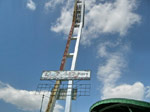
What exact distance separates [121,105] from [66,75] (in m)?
12.1

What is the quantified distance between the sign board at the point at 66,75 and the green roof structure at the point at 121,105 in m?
7.55

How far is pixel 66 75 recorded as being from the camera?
87.6 feet

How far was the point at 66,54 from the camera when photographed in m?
37.7

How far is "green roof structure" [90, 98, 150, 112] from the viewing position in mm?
Answer: 14661

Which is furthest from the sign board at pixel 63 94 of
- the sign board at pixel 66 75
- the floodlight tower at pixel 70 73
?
the sign board at pixel 66 75

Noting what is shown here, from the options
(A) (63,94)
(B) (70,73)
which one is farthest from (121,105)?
(A) (63,94)

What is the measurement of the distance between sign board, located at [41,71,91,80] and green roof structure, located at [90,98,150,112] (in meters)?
7.55

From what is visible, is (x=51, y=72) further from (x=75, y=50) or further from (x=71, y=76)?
(x=75, y=50)

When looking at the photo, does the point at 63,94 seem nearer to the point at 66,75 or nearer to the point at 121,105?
the point at 66,75

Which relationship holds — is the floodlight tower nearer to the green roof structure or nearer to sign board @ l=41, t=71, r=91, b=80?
sign board @ l=41, t=71, r=91, b=80

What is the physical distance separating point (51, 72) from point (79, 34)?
16255mm

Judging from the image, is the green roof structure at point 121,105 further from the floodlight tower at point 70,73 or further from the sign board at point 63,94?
the sign board at point 63,94

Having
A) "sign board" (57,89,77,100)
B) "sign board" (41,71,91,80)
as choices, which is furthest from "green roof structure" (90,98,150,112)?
"sign board" (57,89,77,100)

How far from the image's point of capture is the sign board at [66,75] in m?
26.2
